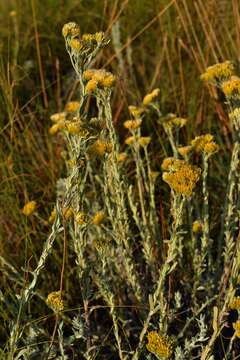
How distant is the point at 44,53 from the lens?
3.45 m

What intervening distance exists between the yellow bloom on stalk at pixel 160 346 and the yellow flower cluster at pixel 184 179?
1.22 feet

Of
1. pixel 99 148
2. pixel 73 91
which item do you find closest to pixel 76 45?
pixel 99 148

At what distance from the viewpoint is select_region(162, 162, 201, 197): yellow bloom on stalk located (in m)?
1.34

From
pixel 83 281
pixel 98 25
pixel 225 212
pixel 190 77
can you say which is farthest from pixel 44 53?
pixel 83 281

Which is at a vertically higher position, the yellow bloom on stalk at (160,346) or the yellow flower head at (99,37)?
the yellow flower head at (99,37)

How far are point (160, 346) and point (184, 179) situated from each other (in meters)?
0.42

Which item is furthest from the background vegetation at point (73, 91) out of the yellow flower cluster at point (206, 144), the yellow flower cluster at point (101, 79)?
the yellow flower cluster at point (101, 79)

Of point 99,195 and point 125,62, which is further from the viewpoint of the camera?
point 125,62

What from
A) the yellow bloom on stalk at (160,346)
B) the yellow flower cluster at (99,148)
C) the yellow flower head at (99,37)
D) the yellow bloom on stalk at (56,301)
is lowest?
the yellow bloom on stalk at (160,346)

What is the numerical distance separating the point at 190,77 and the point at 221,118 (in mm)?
449

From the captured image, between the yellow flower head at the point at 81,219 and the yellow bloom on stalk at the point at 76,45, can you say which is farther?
the yellow flower head at the point at 81,219

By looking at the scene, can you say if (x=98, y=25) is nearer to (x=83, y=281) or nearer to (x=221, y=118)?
(x=221, y=118)

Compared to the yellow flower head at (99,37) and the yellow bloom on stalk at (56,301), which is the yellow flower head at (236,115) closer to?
the yellow flower head at (99,37)

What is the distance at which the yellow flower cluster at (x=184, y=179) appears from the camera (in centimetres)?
134
